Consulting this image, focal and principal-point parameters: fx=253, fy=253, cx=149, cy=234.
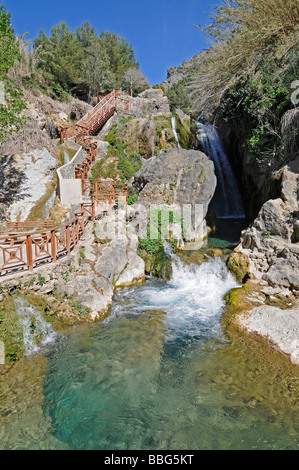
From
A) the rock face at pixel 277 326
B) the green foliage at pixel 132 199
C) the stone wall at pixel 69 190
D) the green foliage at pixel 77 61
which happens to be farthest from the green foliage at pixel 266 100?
the green foliage at pixel 77 61

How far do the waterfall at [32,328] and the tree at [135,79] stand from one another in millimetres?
38192

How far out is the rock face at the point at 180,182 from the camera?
55.8 feet

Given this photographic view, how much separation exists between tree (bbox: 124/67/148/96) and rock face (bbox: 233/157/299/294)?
33.4m

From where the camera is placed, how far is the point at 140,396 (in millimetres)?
5852

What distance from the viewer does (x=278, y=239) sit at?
37.9 ft

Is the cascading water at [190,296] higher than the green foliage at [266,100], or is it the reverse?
the green foliage at [266,100]

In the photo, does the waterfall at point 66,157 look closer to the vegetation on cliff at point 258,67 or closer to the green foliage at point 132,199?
the green foliage at point 132,199

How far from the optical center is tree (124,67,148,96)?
128 ft

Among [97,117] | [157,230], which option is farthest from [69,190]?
[97,117]

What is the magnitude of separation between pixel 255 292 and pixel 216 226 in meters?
10.5

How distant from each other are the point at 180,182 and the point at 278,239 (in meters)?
8.21

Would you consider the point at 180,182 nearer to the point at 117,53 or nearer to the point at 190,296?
the point at 190,296
